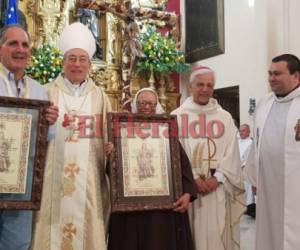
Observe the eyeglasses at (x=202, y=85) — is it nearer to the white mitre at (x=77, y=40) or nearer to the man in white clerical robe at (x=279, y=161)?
the man in white clerical robe at (x=279, y=161)

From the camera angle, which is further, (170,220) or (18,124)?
(170,220)

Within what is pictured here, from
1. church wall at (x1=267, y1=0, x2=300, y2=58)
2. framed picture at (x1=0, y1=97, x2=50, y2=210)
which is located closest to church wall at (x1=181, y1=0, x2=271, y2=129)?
church wall at (x1=267, y1=0, x2=300, y2=58)

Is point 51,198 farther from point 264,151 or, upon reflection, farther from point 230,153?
point 264,151

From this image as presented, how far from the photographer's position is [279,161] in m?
4.23

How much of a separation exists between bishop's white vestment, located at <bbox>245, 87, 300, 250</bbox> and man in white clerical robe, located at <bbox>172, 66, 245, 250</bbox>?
0.21 metres

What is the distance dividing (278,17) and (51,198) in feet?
15.3

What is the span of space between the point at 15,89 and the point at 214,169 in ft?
A: 6.37

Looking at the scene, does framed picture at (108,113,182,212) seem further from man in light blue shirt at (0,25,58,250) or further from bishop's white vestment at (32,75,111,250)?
man in light blue shirt at (0,25,58,250)

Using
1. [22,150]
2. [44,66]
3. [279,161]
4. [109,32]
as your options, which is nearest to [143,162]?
[22,150]

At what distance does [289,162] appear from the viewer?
415 centimetres

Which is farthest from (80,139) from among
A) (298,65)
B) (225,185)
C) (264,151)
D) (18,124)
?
(298,65)

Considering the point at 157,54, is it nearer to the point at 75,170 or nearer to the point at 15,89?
the point at 75,170

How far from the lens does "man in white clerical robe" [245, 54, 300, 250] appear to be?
4.14 m

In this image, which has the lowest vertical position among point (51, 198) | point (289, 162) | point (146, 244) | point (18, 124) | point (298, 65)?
point (146, 244)
